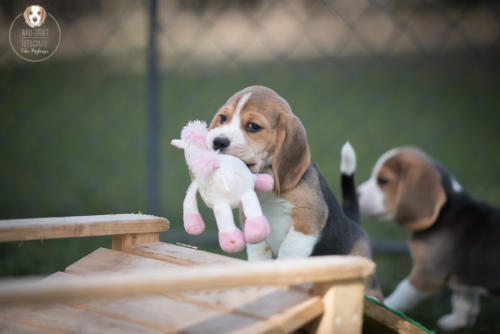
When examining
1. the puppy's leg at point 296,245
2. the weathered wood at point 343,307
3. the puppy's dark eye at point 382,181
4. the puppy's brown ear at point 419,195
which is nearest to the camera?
the weathered wood at point 343,307

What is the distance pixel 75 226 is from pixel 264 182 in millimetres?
567

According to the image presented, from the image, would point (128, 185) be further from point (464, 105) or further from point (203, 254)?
point (464, 105)

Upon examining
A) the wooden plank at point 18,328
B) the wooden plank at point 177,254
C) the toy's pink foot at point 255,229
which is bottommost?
the wooden plank at point 18,328

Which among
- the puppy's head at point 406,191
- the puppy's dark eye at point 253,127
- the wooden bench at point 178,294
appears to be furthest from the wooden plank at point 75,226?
the puppy's head at point 406,191

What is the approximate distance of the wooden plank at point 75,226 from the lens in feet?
5.36

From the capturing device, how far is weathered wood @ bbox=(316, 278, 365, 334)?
55.0 inches

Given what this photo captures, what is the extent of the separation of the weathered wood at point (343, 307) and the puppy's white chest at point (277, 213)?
0.39 m

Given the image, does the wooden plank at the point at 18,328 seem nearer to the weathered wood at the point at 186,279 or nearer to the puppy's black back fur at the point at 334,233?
the weathered wood at the point at 186,279

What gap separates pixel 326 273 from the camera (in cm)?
131

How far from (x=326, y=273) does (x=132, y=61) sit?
15.8 feet

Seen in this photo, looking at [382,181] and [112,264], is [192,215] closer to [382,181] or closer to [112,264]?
[112,264]

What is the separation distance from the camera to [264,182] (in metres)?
1.68

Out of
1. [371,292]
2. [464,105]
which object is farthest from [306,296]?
[464,105]

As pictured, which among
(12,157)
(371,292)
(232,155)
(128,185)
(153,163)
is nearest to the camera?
(232,155)
